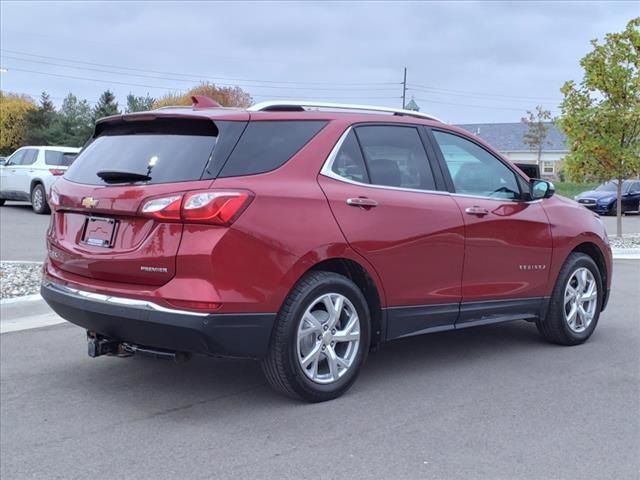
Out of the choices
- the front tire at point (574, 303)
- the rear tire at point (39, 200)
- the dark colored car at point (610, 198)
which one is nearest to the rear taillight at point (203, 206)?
the front tire at point (574, 303)

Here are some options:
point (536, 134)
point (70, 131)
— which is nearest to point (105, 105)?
point (70, 131)

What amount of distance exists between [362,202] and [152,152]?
52.8 inches

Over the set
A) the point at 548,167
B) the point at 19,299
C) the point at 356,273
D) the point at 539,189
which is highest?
the point at 548,167

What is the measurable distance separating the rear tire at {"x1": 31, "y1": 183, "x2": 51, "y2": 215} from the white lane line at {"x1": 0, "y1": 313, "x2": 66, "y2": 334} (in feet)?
40.9

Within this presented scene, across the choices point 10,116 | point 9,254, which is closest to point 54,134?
Result: point 10,116

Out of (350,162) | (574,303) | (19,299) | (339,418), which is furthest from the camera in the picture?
(19,299)

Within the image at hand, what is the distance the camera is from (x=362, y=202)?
4.82 metres

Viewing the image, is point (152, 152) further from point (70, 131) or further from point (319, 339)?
point (70, 131)

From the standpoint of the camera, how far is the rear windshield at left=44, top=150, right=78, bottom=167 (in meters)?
19.5

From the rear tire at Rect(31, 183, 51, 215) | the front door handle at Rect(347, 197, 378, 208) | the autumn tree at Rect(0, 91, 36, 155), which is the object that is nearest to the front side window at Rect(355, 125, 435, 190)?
the front door handle at Rect(347, 197, 378, 208)

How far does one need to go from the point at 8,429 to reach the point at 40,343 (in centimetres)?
205

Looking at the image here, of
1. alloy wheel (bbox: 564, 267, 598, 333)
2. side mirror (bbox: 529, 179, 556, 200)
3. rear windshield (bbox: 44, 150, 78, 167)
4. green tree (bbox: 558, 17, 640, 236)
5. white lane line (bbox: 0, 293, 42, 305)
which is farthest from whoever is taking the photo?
rear windshield (bbox: 44, 150, 78, 167)

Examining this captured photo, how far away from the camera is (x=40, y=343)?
6371 mm

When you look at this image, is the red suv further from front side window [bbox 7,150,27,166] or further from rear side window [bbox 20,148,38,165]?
front side window [bbox 7,150,27,166]
